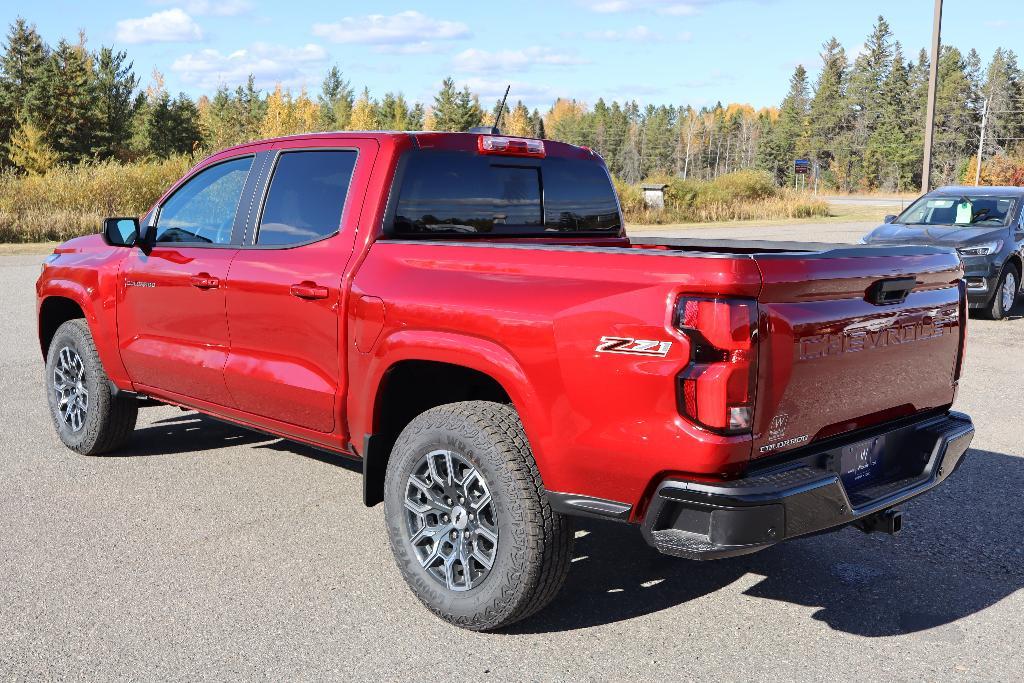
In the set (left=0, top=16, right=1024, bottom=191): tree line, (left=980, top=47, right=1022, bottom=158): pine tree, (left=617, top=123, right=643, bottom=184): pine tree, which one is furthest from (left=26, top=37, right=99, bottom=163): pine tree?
(left=617, top=123, right=643, bottom=184): pine tree

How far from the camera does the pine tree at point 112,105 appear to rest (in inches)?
2453

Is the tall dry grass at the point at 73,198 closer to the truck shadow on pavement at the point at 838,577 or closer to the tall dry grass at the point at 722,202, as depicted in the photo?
the tall dry grass at the point at 722,202

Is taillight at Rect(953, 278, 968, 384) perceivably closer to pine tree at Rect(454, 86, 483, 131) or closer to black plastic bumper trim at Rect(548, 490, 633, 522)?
black plastic bumper trim at Rect(548, 490, 633, 522)

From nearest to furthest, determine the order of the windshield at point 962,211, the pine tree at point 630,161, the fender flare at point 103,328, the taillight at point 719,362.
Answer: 1. the taillight at point 719,362
2. the fender flare at point 103,328
3. the windshield at point 962,211
4. the pine tree at point 630,161

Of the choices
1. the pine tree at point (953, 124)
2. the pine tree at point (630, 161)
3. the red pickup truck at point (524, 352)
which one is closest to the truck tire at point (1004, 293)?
the red pickup truck at point (524, 352)

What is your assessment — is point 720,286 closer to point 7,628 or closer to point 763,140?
point 7,628

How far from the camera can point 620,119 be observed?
16588cm

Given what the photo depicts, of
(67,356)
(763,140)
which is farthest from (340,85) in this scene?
(67,356)

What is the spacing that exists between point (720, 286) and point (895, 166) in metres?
116

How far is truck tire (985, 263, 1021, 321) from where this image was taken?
12.6 meters

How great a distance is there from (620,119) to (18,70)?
11856 centimetres

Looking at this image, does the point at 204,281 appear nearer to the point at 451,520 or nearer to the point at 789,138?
the point at 451,520

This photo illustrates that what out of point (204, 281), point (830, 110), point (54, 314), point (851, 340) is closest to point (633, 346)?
point (851, 340)

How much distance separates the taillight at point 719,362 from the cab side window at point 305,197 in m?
1.95
